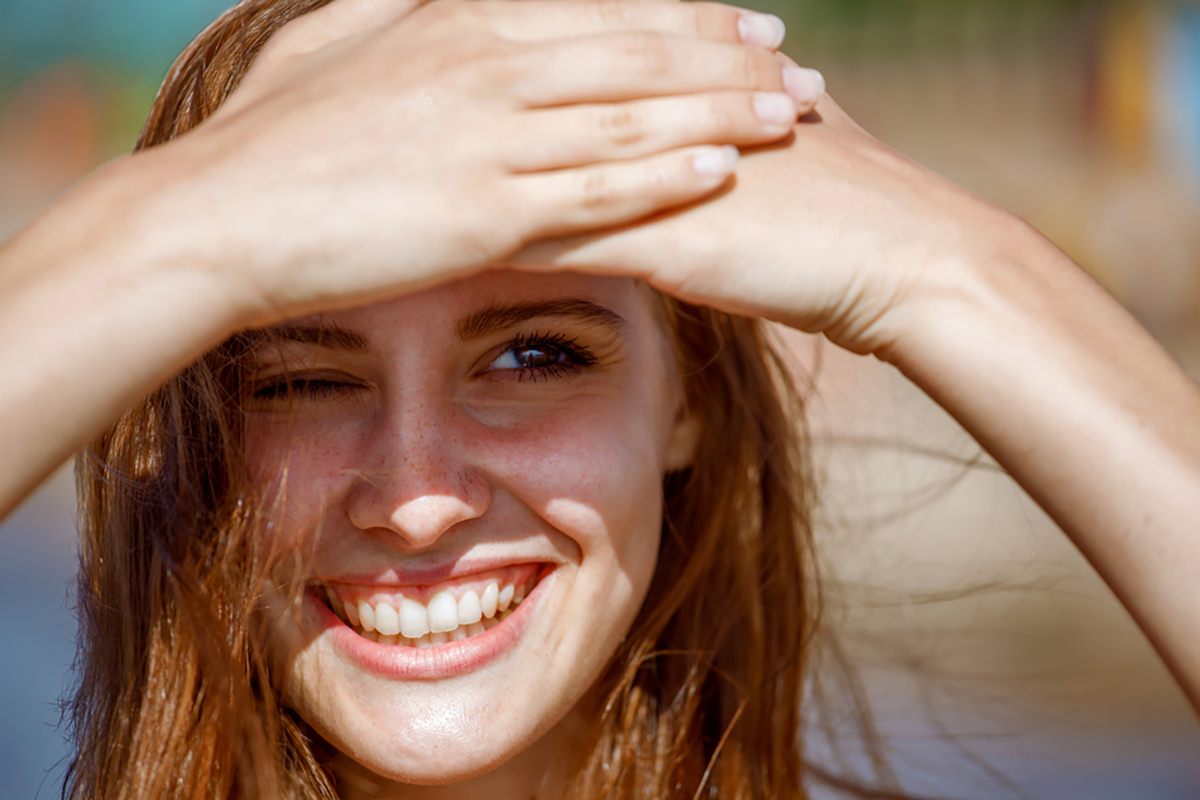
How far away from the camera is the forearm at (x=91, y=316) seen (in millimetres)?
1154

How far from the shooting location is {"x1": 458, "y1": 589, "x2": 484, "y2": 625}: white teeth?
1.69 metres

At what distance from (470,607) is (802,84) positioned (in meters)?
0.93

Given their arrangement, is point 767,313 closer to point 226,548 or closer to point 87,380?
point 87,380

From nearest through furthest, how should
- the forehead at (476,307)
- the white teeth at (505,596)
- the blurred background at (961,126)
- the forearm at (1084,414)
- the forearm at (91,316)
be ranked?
the forearm at (91,316), the forearm at (1084,414), the forehead at (476,307), the white teeth at (505,596), the blurred background at (961,126)

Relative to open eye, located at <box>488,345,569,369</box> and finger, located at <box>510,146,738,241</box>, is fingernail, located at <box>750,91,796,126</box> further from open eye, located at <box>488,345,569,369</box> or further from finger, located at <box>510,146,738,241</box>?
open eye, located at <box>488,345,569,369</box>

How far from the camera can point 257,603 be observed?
168 centimetres

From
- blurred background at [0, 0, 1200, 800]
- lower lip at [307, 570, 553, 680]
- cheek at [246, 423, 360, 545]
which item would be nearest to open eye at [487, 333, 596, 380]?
cheek at [246, 423, 360, 545]

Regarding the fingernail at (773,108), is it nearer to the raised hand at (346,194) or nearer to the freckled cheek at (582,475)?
the raised hand at (346,194)

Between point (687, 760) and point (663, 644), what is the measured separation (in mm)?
233

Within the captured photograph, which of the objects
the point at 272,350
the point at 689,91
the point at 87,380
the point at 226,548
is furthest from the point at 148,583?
the point at 689,91

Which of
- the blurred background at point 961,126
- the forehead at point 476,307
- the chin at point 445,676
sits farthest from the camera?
the blurred background at point 961,126

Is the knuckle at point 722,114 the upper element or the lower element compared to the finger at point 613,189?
upper

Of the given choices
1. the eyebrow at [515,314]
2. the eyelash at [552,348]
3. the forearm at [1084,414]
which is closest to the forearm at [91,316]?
the eyebrow at [515,314]

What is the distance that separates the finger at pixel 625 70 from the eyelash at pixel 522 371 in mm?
474
